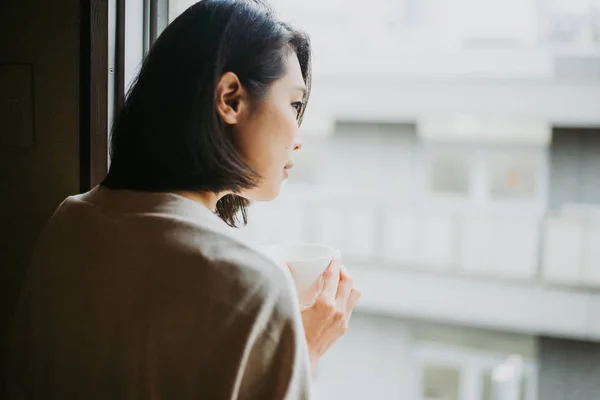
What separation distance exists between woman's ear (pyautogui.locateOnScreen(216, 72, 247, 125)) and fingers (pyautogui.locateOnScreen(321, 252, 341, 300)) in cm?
16

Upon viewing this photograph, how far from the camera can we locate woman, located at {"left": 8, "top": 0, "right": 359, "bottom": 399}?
14.8 inches

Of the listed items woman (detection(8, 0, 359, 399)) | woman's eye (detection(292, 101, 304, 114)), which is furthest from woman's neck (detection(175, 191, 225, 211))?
woman's eye (detection(292, 101, 304, 114))

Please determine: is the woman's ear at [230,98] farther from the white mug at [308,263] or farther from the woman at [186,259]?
the white mug at [308,263]

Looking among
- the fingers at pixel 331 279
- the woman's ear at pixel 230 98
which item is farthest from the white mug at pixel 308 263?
the woman's ear at pixel 230 98

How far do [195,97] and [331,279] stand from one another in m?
0.21

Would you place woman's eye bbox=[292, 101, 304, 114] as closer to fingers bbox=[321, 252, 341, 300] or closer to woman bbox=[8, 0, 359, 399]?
woman bbox=[8, 0, 359, 399]

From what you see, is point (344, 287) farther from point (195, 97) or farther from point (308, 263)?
point (195, 97)

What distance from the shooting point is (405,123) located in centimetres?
264

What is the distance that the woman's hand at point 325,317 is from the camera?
497mm

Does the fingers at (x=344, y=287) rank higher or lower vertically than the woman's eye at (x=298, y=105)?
→ lower

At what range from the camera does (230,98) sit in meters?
0.46

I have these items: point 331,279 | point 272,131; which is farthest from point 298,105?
point 331,279

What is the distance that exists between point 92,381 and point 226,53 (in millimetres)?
276

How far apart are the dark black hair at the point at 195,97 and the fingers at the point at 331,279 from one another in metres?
0.11
